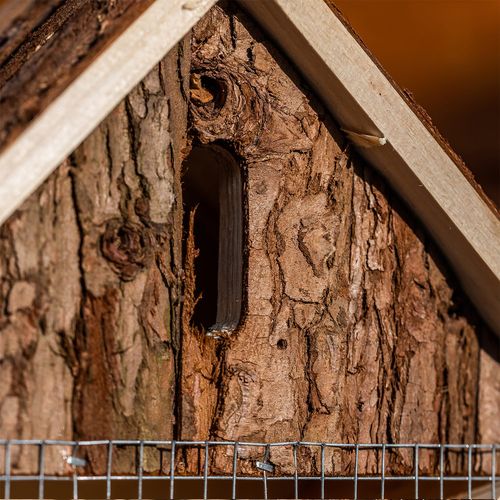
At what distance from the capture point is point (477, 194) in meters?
1.28

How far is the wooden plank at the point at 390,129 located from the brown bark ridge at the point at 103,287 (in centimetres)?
16

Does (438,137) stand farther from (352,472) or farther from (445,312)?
(352,472)

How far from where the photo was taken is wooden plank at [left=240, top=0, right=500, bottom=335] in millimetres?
1171

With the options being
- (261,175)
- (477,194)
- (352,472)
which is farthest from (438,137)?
(352,472)

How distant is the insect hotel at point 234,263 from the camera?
40.4 inches

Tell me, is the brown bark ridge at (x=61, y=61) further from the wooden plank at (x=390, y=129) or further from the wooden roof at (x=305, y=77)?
the wooden plank at (x=390, y=129)

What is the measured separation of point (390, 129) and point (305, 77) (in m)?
0.14

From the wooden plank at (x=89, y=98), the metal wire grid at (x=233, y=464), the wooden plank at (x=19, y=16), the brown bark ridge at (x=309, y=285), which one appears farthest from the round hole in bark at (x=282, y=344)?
the wooden plank at (x=19, y=16)

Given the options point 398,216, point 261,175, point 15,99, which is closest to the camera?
point 15,99

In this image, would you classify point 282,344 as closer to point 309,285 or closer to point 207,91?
point 309,285

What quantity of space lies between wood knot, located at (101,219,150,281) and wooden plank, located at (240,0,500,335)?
1.11ft

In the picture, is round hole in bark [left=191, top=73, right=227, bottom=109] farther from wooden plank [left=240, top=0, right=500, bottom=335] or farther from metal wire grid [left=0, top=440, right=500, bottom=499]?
metal wire grid [left=0, top=440, right=500, bottom=499]

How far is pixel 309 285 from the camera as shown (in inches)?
49.3

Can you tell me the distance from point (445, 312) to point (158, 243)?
0.52m
